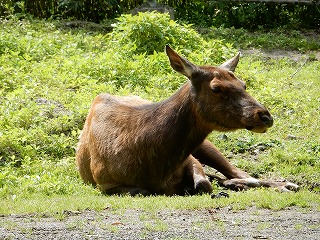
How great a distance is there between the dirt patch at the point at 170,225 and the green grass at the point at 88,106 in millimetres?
280

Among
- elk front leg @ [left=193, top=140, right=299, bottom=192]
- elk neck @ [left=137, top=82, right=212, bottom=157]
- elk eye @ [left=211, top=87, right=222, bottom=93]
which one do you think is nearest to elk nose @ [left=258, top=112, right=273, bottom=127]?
elk eye @ [left=211, top=87, right=222, bottom=93]

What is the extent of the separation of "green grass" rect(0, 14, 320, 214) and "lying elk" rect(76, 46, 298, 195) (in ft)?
1.43

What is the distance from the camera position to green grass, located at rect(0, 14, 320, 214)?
10.4 meters

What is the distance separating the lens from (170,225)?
28.7 ft

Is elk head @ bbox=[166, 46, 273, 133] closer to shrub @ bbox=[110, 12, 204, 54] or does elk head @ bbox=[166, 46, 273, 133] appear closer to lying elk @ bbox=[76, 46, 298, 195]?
lying elk @ bbox=[76, 46, 298, 195]

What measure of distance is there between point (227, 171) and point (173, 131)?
1.52 metres

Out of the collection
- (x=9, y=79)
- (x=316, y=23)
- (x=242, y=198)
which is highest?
(x=242, y=198)

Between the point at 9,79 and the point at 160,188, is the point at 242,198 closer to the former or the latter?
the point at 160,188

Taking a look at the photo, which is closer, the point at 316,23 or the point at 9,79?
the point at 9,79

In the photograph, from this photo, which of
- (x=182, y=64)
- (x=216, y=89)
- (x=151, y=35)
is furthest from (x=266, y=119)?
(x=151, y=35)

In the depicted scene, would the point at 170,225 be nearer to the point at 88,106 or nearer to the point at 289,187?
the point at 289,187

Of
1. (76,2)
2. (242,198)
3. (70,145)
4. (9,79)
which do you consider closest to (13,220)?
(242,198)

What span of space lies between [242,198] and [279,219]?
110cm

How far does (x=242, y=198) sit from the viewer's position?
1011 cm
